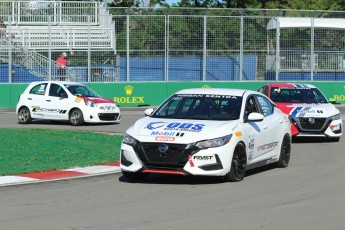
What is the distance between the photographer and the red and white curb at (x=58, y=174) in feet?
44.5

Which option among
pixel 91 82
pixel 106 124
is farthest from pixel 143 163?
pixel 91 82

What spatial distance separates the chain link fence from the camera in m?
38.5

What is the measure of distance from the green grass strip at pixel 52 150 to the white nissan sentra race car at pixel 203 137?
240 centimetres

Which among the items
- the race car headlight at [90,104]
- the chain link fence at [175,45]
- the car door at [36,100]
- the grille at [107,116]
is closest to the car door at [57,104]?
the car door at [36,100]

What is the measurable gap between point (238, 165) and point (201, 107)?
49.4 inches

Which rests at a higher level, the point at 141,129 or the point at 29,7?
the point at 29,7

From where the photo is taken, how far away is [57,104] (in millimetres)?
27000

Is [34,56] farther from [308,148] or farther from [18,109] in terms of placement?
[308,148]

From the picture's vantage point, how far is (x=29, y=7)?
4034 cm

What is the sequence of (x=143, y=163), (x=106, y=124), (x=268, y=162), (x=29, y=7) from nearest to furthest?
(x=143, y=163) < (x=268, y=162) < (x=106, y=124) < (x=29, y=7)

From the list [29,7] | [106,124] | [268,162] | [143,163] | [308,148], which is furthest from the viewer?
[29,7]

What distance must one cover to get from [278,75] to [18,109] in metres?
16.5

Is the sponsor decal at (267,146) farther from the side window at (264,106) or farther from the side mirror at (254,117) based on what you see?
the side mirror at (254,117)

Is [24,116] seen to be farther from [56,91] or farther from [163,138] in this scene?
[163,138]
